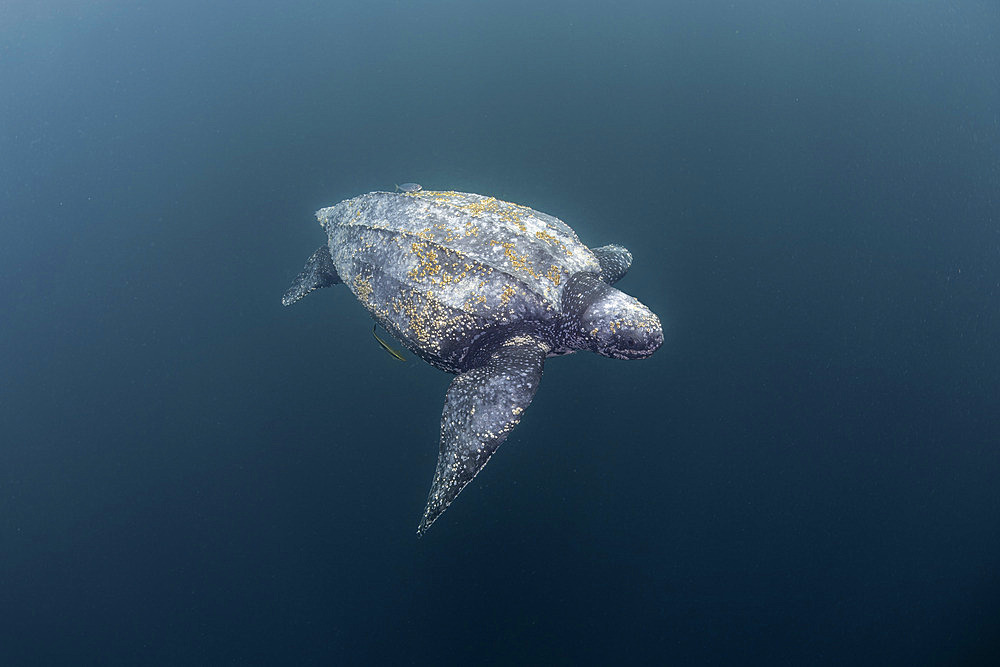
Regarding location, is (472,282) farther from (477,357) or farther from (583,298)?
(583,298)

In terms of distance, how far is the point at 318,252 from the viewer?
5.11m

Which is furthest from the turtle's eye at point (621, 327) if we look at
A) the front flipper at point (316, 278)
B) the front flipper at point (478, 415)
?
the front flipper at point (316, 278)

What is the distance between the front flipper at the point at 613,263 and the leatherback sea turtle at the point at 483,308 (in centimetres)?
56

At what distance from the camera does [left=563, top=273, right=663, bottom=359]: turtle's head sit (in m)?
3.61

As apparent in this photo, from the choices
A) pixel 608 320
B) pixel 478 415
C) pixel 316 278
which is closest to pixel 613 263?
pixel 608 320

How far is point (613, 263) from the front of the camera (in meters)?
4.59

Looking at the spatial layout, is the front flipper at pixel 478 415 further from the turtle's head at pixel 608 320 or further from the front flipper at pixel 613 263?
the front flipper at pixel 613 263

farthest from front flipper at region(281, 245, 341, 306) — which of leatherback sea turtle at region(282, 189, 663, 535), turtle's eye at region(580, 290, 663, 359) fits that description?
turtle's eye at region(580, 290, 663, 359)

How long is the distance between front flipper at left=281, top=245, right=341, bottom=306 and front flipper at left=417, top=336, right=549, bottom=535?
215 centimetres

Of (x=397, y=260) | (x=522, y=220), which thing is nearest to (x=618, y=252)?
(x=522, y=220)

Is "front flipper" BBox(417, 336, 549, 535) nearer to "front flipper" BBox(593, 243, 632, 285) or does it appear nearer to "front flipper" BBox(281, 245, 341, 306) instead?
"front flipper" BBox(593, 243, 632, 285)

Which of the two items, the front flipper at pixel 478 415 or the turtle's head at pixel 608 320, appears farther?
the turtle's head at pixel 608 320

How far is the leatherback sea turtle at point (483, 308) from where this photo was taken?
11.3ft

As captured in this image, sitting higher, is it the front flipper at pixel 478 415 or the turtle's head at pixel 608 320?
the turtle's head at pixel 608 320
